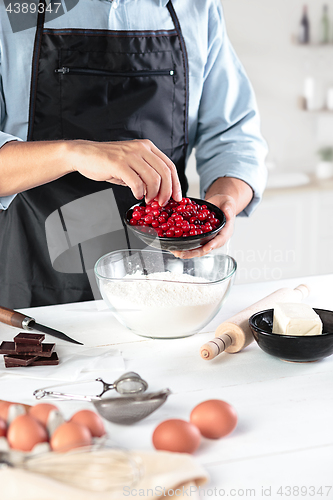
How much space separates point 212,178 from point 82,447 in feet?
3.13

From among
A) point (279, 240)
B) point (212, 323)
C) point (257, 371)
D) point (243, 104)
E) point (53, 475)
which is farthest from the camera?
point (279, 240)

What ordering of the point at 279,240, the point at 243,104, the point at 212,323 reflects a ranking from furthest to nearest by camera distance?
the point at 279,240
the point at 243,104
the point at 212,323

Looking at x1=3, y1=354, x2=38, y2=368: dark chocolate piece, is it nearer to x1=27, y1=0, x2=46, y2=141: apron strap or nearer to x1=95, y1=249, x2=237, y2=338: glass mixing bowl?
x1=95, y1=249, x2=237, y2=338: glass mixing bowl

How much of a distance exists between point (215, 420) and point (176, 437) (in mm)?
64

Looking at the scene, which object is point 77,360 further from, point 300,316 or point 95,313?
point 300,316

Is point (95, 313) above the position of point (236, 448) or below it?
below

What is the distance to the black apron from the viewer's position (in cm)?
118

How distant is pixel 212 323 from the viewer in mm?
989

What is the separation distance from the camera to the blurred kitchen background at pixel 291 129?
8.43 feet

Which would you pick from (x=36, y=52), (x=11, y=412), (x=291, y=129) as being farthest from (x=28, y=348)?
(x=291, y=129)

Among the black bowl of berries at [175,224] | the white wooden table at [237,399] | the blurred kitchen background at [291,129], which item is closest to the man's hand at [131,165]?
the black bowl of berries at [175,224]

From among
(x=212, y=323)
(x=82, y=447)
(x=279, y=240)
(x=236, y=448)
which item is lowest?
(x=279, y=240)

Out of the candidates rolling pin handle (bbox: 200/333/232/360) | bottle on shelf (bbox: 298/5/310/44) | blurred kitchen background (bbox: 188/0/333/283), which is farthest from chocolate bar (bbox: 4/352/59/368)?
bottle on shelf (bbox: 298/5/310/44)

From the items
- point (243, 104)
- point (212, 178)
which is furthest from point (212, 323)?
point (243, 104)
